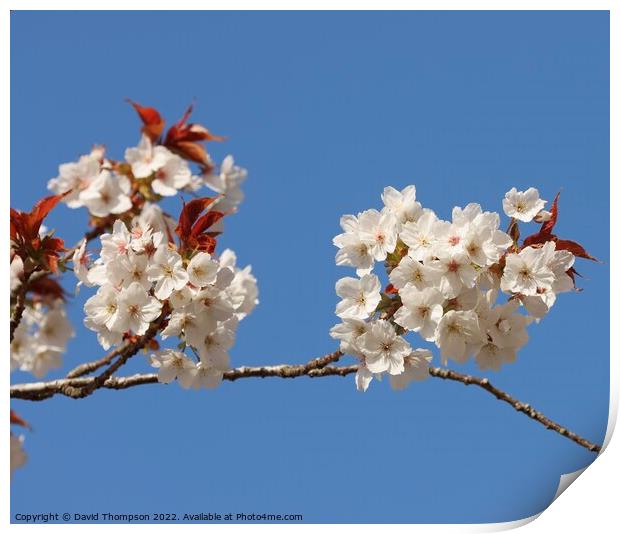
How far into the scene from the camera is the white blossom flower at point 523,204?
1904mm

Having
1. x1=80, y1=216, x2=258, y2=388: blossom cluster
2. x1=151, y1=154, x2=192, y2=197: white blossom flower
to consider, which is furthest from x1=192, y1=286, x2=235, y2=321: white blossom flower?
x1=151, y1=154, x2=192, y2=197: white blossom flower

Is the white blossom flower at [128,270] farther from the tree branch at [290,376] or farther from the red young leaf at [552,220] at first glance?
the red young leaf at [552,220]

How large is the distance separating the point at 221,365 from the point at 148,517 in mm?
489

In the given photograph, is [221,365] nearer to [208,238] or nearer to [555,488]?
[208,238]

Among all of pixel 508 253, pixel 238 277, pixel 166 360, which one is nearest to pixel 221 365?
pixel 166 360

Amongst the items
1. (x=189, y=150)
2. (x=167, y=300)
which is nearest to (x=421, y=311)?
(x=167, y=300)

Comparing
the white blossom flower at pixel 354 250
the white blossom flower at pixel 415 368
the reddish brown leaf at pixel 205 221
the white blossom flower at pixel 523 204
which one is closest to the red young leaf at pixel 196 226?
the reddish brown leaf at pixel 205 221

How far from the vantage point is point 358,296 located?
6.29 feet

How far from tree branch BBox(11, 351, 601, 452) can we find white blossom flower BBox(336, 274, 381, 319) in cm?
17

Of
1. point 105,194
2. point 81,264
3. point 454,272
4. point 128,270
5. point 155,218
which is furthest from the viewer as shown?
point 105,194

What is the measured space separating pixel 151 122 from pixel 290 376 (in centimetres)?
95

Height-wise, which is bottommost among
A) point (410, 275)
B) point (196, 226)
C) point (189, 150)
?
point (410, 275)

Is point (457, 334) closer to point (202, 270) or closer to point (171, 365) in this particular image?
point (202, 270)

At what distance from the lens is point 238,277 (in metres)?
2.67
